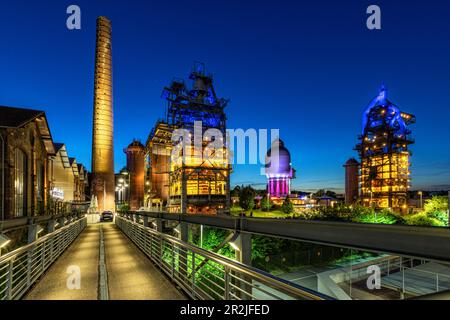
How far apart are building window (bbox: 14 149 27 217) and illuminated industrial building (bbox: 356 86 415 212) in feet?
215

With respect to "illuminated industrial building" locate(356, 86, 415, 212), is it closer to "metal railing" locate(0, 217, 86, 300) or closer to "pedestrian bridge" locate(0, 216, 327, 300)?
"pedestrian bridge" locate(0, 216, 327, 300)

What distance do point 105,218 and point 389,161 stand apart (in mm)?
64890

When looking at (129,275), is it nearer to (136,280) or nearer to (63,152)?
(136,280)

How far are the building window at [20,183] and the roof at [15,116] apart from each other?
258cm

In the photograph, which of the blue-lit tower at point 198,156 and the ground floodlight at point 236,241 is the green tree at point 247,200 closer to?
the blue-lit tower at point 198,156

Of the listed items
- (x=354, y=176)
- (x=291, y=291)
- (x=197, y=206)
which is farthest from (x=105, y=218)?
(x=354, y=176)

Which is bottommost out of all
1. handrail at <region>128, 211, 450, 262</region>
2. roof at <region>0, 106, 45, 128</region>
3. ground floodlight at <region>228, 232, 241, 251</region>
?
ground floodlight at <region>228, 232, 241, 251</region>

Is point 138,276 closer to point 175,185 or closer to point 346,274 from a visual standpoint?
point 346,274

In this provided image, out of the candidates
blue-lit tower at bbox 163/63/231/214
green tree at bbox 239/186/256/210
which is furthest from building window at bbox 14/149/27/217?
green tree at bbox 239/186/256/210

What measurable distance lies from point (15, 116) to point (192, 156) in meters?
28.9

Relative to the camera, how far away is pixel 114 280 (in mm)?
7770

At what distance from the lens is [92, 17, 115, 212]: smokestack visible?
5744cm

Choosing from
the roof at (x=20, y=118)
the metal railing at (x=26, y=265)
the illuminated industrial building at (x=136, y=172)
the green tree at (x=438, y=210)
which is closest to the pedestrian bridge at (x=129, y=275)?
the metal railing at (x=26, y=265)

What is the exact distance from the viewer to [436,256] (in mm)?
3055
